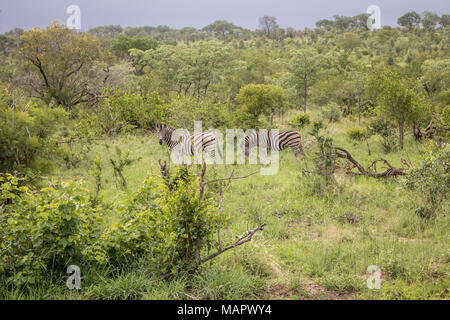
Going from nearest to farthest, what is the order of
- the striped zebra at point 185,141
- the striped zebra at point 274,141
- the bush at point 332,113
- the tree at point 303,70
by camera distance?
1. the striped zebra at point 185,141
2. the striped zebra at point 274,141
3. the bush at point 332,113
4. the tree at point 303,70

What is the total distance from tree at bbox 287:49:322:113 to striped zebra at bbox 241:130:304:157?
33.2ft

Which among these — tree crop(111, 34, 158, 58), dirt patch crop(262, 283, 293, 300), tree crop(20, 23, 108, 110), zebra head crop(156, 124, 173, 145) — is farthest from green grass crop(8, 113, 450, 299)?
tree crop(111, 34, 158, 58)

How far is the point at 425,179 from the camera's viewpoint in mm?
6191

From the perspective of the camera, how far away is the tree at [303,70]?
21.9 m

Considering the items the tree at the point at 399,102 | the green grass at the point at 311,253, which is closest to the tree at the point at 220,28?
the tree at the point at 399,102

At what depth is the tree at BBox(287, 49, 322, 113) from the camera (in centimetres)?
2194

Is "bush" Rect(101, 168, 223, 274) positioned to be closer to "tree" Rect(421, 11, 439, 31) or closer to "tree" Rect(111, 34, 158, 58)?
"tree" Rect(111, 34, 158, 58)

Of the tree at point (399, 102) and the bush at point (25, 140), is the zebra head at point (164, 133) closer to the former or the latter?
the bush at point (25, 140)

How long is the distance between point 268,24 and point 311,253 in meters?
66.5

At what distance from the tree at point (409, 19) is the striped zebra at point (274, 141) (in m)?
A: 55.5

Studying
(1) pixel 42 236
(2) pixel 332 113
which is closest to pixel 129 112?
(2) pixel 332 113

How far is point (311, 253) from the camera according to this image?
498 cm
